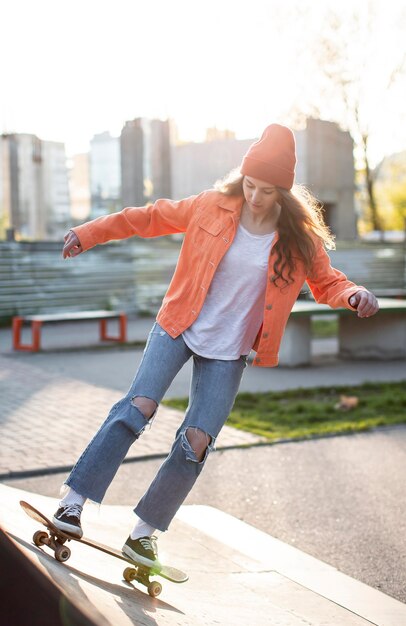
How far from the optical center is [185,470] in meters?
3.87

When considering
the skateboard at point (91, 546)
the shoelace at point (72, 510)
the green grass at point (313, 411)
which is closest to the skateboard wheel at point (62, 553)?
the skateboard at point (91, 546)

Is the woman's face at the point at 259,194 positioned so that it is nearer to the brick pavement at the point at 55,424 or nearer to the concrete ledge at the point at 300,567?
the concrete ledge at the point at 300,567

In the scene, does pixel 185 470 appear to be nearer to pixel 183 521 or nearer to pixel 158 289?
pixel 183 521

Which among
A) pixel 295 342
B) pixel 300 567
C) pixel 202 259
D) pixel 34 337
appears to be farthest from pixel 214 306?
pixel 34 337

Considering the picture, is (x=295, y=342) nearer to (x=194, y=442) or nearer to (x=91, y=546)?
(x=194, y=442)

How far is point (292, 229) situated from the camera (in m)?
3.93

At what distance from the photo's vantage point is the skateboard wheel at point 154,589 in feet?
12.1

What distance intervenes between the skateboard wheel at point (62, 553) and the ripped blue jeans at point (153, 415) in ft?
0.91

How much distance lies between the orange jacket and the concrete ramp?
979mm

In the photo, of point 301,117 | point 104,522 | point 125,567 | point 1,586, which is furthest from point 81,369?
point 301,117

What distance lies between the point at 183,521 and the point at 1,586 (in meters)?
2.81

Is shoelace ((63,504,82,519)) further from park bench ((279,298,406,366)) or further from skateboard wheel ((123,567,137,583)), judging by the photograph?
park bench ((279,298,406,366))

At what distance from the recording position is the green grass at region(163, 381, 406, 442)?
8352 millimetres

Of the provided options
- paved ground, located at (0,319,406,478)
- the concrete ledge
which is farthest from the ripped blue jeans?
paved ground, located at (0,319,406,478)
